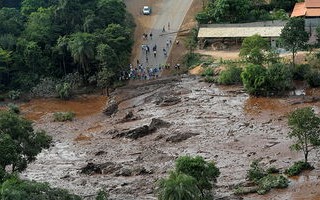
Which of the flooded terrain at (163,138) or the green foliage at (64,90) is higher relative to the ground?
the green foliage at (64,90)

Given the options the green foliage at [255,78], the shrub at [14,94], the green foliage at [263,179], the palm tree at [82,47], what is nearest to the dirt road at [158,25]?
the palm tree at [82,47]

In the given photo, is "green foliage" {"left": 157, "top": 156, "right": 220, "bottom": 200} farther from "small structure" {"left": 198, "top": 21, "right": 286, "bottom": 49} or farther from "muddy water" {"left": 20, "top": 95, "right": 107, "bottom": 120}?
"small structure" {"left": 198, "top": 21, "right": 286, "bottom": 49}

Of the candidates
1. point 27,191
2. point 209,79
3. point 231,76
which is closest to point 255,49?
point 231,76

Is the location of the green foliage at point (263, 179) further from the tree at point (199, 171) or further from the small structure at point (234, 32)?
the small structure at point (234, 32)

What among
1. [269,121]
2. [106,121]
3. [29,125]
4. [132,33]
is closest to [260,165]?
[269,121]

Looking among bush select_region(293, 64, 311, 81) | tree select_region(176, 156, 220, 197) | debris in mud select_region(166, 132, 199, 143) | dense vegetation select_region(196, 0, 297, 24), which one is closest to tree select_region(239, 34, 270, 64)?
bush select_region(293, 64, 311, 81)
